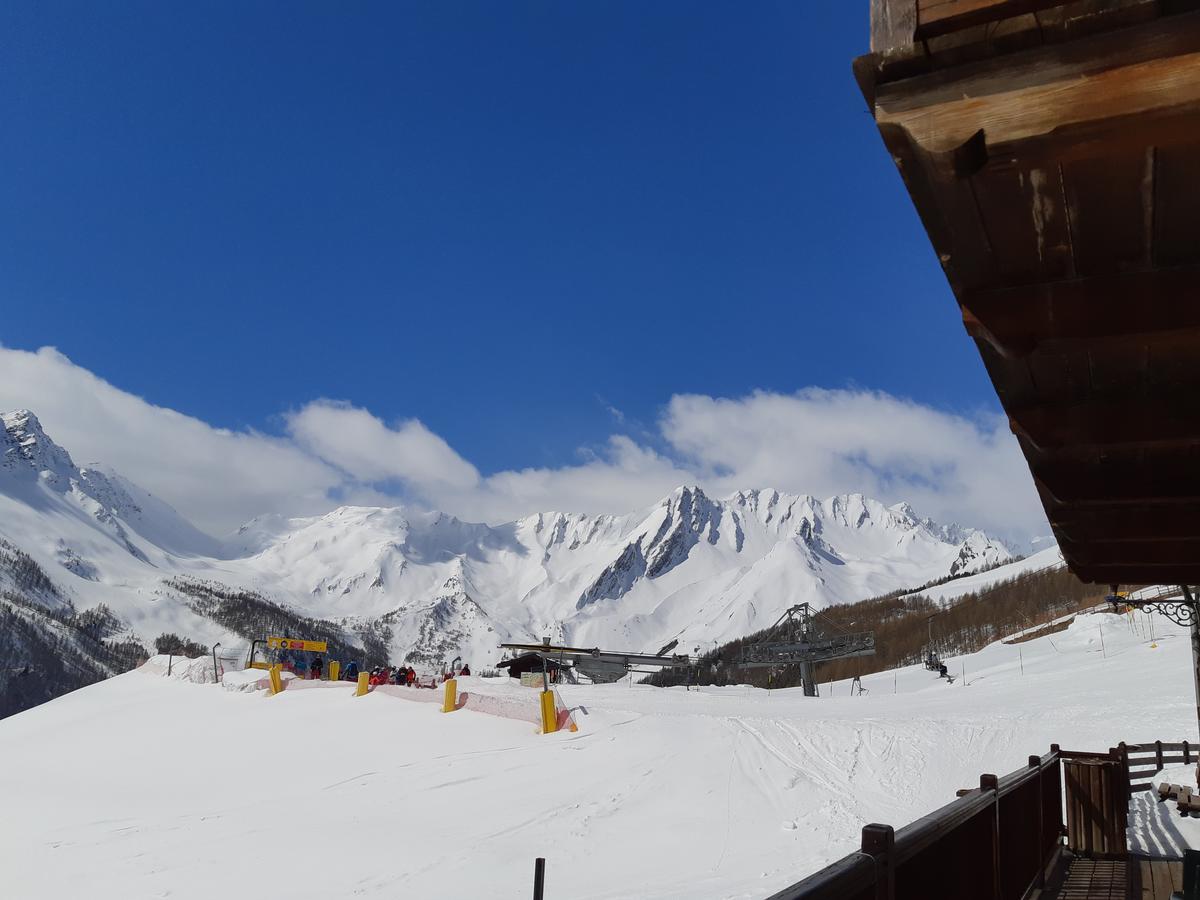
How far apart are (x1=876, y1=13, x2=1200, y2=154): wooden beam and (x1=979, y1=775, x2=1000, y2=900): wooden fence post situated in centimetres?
494

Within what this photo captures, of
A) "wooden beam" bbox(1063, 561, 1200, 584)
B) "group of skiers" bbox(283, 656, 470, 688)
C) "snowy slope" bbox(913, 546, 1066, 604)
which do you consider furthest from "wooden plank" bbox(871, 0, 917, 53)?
"snowy slope" bbox(913, 546, 1066, 604)

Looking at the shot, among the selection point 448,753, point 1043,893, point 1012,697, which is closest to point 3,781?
point 448,753

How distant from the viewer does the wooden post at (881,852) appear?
280cm

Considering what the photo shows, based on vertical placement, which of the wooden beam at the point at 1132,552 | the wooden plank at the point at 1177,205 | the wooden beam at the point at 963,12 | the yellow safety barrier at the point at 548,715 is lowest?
the yellow safety barrier at the point at 548,715

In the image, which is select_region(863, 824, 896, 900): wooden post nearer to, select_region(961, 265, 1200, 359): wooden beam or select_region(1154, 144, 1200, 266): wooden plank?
select_region(961, 265, 1200, 359): wooden beam

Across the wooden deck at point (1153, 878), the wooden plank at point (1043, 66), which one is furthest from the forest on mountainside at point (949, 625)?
the wooden plank at point (1043, 66)

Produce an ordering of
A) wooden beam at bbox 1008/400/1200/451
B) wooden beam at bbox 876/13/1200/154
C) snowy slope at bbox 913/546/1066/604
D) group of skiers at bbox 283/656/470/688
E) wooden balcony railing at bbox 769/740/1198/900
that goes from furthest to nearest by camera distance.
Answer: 1. snowy slope at bbox 913/546/1066/604
2. group of skiers at bbox 283/656/470/688
3. wooden balcony railing at bbox 769/740/1198/900
4. wooden beam at bbox 1008/400/1200/451
5. wooden beam at bbox 876/13/1200/154

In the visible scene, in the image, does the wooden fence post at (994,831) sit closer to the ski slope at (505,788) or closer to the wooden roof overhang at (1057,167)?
the wooden roof overhang at (1057,167)

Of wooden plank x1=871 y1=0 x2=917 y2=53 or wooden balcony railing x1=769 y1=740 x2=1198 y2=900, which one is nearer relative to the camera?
wooden plank x1=871 y1=0 x2=917 y2=53

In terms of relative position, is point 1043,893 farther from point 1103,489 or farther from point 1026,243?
point 1026,243

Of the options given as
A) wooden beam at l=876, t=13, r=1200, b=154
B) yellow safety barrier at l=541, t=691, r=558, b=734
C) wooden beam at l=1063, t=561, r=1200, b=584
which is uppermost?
wooden beam at l=876, t=13, r=1200, b=154

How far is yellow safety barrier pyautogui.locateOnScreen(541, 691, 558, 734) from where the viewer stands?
2003 cm

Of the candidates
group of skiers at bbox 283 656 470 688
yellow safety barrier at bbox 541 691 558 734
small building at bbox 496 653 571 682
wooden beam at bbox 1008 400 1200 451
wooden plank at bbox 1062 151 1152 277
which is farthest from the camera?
small building at bbox 496 653 571 682

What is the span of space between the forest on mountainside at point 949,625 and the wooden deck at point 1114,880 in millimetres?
71199
